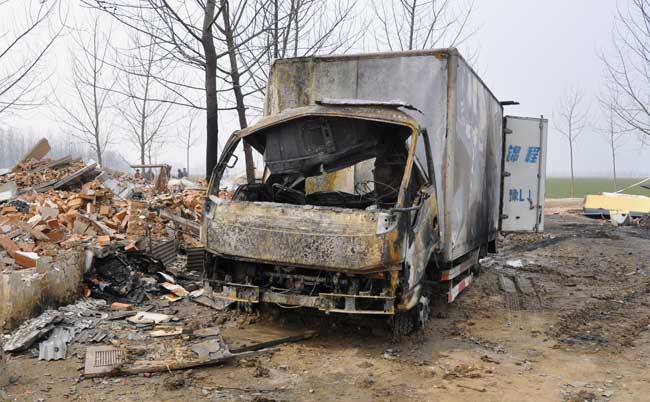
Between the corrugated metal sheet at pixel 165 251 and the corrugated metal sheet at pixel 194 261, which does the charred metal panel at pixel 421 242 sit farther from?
the corrugated metal sheet at pixel 165 251

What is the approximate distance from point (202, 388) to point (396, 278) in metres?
1.95

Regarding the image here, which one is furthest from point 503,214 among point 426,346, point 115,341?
point 115,341

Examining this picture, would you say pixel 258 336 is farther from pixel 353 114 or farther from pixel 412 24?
pixel 412 24

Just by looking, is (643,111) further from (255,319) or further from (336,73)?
(255,319)

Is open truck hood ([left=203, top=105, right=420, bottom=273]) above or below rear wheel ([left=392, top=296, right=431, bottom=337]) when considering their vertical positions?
above

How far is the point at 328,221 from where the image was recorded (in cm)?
540

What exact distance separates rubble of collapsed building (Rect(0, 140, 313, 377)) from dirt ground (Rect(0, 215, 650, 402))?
0.21 metres

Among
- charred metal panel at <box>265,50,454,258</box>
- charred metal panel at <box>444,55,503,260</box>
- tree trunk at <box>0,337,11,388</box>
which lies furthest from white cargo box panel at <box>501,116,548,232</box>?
tree trunk at <box>0,337,11,388</box>

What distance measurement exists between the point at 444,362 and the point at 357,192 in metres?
2.68

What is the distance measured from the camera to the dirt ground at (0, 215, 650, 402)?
176 inches

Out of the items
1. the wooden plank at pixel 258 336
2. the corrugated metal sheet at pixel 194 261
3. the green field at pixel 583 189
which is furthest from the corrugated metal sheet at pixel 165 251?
the green field at pixel 583 189

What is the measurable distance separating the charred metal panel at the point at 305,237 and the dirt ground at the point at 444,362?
92 cm

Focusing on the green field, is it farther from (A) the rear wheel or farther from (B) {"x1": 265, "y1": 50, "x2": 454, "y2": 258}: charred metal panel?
(A) the rear wheel

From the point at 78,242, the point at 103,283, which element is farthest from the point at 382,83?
the point at 78,242
